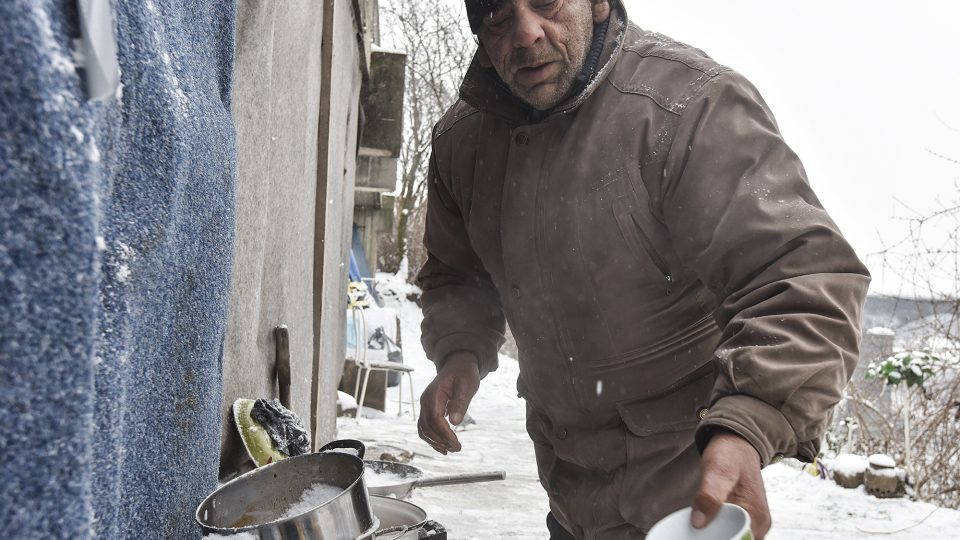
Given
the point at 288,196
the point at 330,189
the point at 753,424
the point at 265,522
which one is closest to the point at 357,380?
the point at 330,189

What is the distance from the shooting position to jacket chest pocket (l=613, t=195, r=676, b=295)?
2.01 meters

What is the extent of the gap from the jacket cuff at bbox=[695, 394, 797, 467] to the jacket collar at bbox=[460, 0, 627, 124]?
1066 mm

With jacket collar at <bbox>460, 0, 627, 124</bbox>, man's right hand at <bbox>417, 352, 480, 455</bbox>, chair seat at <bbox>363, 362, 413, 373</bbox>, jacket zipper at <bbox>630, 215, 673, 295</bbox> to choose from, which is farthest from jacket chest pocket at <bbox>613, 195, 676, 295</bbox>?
chair seat at <bbox>363, 362, 413, 373</bbox>

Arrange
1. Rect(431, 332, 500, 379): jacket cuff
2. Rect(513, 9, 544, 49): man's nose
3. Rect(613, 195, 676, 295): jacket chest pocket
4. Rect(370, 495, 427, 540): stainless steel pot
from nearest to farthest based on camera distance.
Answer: Rect(370, 495, 427, 540): stainless steel pot
Rect(613, 195, 676, 295): jacket chest pocket
Rect(513, 9, 544, 49): man's nose
Rect(431, 332, 500, 379): jacket cuff

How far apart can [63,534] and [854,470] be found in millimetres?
8199

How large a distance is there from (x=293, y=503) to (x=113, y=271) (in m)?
0.89

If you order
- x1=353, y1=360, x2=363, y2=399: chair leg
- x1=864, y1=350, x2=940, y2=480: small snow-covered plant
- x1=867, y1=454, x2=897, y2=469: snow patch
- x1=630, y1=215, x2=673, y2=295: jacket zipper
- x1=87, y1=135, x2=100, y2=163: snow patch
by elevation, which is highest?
x1=87, y1=135, x2=100, y2=163: snow patch

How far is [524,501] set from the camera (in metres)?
6.10

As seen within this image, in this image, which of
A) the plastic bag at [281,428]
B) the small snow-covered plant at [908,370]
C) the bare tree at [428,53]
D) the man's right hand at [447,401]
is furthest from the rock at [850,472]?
the bare tree at [428,53]

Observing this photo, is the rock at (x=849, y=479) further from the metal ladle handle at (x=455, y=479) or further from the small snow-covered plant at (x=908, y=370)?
the metal ladle handle at (x=455, y=479)

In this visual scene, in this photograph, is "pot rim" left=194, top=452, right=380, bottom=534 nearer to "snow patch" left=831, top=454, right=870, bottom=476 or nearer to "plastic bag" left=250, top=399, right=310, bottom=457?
"plastic bag" left=250, top=399, right=310, bottom=457

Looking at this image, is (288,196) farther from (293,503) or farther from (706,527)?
(706,527)

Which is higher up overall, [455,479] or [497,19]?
[497,19]

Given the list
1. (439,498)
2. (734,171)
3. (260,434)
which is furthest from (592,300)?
(439,498)
